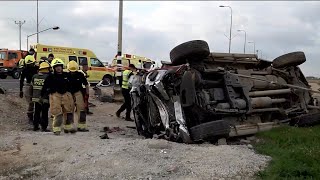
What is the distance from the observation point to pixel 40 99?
9.01 metres

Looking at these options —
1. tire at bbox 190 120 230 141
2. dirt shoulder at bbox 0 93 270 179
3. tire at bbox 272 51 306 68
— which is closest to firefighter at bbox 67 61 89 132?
dirt shoulder at bbox 0 93 270 179

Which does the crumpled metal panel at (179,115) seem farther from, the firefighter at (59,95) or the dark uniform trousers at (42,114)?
the dark uniform trousers at (42,114)

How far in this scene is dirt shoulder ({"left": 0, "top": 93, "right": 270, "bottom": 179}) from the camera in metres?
5.10

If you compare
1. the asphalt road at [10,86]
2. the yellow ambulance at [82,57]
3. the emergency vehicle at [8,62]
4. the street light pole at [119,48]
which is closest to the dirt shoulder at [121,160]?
the asphalt road at [10,86]

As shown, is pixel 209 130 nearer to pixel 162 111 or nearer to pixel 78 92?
pixel 162 111

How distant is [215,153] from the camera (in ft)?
18.9

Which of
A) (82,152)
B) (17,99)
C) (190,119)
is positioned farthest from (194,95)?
(17,99)

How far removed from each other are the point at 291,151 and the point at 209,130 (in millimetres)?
1236

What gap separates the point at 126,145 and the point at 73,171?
3.49 ft

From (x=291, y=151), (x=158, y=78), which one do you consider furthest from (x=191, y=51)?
(x=291, y=151)

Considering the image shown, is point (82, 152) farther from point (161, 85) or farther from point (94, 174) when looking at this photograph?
point (161, 85)

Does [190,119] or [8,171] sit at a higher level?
[190,119]

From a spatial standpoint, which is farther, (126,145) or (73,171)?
(126,145)

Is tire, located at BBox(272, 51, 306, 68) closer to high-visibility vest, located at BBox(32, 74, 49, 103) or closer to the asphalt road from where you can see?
high-visibility vest, located at BBox(32, 74, 49, 103)
